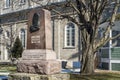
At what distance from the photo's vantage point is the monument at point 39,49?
428 inches

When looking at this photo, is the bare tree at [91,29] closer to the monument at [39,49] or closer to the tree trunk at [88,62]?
the tree trunk at [88,62]

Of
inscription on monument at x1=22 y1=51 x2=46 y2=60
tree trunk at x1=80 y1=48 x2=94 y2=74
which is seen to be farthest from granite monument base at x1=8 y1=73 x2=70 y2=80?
tree trunk at x1=80 y1=48 x2=94 y2=74

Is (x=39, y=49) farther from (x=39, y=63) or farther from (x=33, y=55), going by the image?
(x=39, y=63)

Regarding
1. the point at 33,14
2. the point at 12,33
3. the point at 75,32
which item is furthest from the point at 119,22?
the point at 12,33

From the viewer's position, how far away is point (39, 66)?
10852mm

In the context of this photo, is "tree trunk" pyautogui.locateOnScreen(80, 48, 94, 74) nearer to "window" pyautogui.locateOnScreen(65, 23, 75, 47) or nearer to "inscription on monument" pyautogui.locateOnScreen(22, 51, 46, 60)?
"inscription on monument" pyautogui.locateOnScreen(22, 51, 46, 60)

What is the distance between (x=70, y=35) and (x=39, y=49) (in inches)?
845

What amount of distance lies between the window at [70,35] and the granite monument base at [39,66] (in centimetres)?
2093

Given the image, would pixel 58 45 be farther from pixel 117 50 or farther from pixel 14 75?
pixel 14 75

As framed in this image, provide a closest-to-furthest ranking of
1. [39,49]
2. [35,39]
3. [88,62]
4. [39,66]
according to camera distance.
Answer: [39,66]
[39,49]
[35,39]
[88,62]

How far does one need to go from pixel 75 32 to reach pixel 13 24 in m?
13.4

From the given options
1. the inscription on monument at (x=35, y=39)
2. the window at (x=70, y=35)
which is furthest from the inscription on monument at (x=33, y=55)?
the window at (x=70, y=35)

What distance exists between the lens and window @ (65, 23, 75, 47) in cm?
3234

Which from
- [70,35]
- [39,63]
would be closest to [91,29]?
[39,63]
